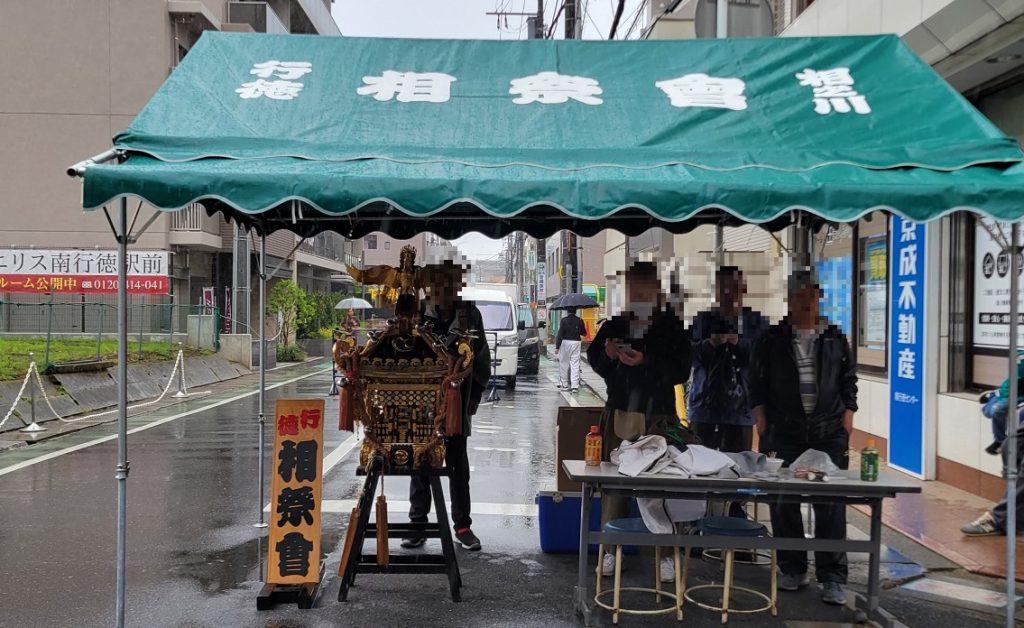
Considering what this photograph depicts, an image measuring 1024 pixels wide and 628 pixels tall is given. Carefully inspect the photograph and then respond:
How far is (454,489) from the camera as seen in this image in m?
6.07

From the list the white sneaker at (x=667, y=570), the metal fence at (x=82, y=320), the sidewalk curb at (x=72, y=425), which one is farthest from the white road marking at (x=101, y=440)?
the white sneaker at (x=667, y=570)

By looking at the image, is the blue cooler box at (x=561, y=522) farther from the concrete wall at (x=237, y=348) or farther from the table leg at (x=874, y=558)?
the concrete wall at (x=237, y=348)

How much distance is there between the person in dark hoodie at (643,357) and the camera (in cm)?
538

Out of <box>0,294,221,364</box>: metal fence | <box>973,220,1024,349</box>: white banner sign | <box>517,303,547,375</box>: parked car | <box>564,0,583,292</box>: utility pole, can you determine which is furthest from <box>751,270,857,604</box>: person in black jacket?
<box>0,294,221,364</box>: metal fence

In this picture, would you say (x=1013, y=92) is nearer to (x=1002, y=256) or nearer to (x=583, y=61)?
(x=1002, y=256)

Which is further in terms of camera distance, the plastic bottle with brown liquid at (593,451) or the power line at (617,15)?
the power line at (617,15)

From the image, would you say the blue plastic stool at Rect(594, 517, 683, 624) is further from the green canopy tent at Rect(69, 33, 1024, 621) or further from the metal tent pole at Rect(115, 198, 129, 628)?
the metal tent pole at Rect(115, 198, 129, 628)

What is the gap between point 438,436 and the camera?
513 centimetres

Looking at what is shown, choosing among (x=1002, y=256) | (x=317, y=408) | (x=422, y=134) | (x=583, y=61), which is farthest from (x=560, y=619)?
(x=1002, y=256)

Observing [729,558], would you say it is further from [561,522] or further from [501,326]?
[501,326]

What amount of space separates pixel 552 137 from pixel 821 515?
2.99m

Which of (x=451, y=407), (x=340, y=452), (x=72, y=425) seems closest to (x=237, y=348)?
(x=72, y=425)

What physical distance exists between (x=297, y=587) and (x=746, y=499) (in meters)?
2.84

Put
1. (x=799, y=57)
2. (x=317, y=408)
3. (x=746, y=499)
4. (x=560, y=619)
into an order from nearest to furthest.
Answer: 1. (x=746, y=499)
2. (x=560, y=619)
3. (x=317, y=408)
4. (x=799, y=57)
